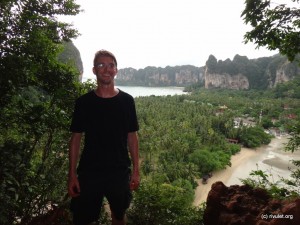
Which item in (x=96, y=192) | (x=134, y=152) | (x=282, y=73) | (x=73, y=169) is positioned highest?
(x=282, y=73)

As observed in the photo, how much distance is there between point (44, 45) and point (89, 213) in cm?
222

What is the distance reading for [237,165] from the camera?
30.2m

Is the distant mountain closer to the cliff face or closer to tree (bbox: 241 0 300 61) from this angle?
the cliff face

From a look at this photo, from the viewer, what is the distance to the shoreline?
22061mm

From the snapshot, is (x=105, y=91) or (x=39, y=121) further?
(x=39, y=121)

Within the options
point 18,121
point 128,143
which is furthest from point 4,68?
point 128,143

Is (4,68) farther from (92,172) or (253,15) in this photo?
(253,15)

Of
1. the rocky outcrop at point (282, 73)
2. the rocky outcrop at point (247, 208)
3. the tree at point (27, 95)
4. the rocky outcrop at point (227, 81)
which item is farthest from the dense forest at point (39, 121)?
the rocky outcrop at point (227, 81)

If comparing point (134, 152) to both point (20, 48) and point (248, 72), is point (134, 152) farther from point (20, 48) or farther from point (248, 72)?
point (248, 72)

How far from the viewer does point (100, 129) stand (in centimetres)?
286

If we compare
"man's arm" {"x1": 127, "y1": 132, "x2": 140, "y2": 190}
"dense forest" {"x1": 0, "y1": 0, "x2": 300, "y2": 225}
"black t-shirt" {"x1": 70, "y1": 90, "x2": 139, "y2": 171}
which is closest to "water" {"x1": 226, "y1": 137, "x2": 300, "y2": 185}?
"dense forest" {"x1": 0, "y1": 0, "x2": 300, "y2": 225}

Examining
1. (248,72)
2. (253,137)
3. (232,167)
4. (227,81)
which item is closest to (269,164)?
(232,167)

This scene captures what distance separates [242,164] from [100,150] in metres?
30.9

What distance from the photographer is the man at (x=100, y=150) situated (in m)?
2.84
